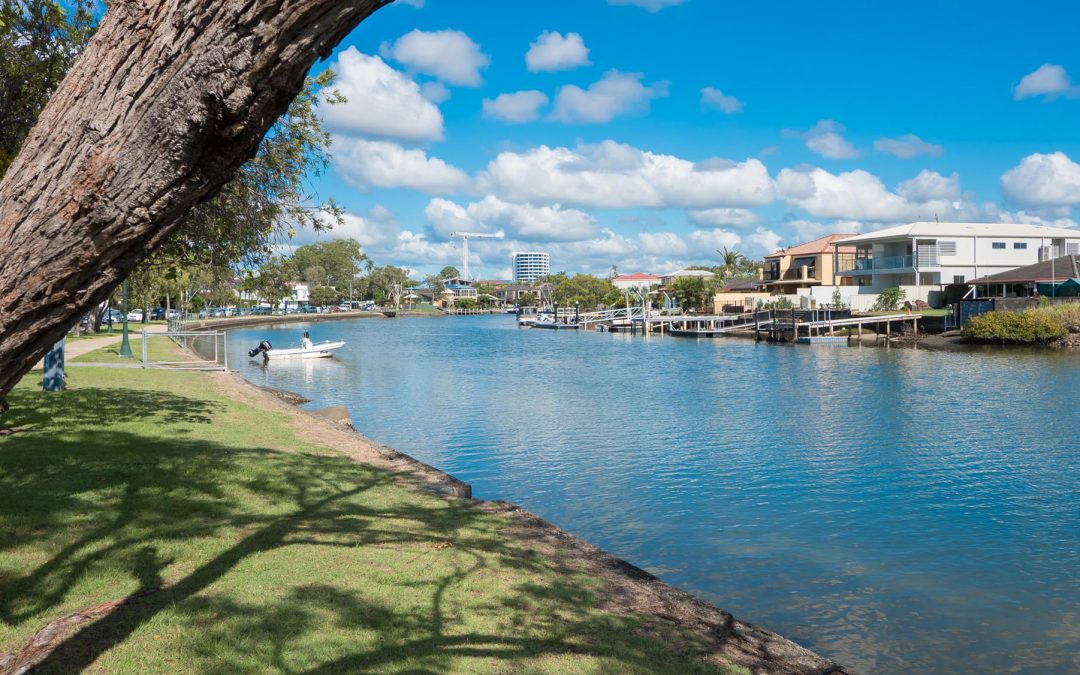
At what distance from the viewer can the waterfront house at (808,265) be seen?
264ft

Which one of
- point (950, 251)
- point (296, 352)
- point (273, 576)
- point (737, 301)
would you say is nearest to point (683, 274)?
point (737, 301)

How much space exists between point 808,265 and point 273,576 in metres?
83.2

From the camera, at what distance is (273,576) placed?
6.72 meters

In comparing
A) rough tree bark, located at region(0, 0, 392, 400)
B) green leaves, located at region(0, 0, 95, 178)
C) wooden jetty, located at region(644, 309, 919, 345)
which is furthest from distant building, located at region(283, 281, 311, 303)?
rough tree bark, located at region(0, 0, 392, 400)

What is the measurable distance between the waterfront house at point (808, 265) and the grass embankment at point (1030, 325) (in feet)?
84.2

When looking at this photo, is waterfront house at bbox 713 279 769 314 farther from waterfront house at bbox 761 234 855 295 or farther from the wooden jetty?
the wooden jetty

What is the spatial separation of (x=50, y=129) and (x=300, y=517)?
21.9 ft

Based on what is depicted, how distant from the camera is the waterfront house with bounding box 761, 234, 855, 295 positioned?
80500 millimetres

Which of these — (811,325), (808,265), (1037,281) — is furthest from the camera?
(808,265)

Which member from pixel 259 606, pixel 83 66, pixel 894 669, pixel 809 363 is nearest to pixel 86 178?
pixel 83 66

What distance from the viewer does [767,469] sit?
682 inches

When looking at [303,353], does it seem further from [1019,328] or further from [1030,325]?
[1030,325]

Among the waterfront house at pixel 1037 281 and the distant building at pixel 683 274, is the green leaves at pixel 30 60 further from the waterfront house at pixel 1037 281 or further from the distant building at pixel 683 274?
the distant building at pixel 683 274

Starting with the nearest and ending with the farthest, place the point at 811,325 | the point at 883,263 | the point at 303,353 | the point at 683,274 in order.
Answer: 1. the point at 303,353
2. the point at 811,325
3. the point at 883,263
4. the point at 683,274
